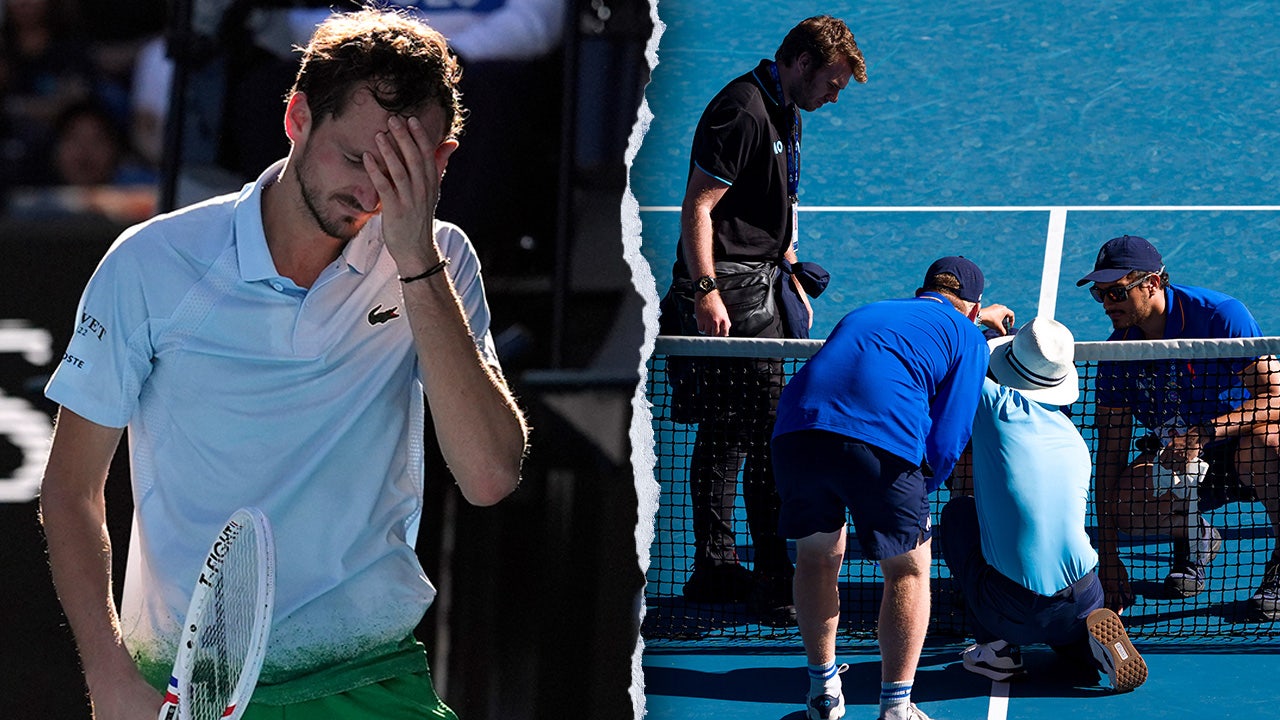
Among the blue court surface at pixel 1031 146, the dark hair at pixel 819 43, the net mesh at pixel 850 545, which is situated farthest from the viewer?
the blue court surface at pixel 1031 146

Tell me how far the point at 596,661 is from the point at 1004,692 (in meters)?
2.22

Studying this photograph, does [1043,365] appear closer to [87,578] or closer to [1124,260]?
[1124,260]

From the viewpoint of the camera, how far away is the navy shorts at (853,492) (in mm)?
4555

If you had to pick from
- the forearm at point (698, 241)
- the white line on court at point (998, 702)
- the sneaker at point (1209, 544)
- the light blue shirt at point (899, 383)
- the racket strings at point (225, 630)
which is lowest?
the white line on court at point (998, 702)

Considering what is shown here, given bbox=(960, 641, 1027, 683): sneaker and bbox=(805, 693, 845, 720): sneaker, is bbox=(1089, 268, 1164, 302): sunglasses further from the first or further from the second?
bbox=(805, 693, 845, 720): sneaker

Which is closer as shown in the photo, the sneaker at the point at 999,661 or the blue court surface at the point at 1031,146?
the sneaker at the point at 999,661

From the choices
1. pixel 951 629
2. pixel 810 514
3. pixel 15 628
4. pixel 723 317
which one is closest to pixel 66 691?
pixel 15 628

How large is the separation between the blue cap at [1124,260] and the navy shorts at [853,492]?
1751mm

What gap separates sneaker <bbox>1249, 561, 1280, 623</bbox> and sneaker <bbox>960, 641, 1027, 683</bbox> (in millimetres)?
1059

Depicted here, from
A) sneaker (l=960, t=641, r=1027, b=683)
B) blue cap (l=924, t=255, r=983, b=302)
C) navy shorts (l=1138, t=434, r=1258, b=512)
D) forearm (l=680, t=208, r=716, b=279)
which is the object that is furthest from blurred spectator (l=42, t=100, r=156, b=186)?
navy shorts (l=1138, t=434, r=1258, b=512)

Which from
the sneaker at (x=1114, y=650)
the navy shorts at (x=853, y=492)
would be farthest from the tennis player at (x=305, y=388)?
the sneaker at (x=1114, y=650)

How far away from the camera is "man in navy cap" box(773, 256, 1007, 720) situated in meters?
4.58

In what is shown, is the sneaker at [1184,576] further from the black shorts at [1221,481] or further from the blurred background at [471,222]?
the blurred background at [471,222]

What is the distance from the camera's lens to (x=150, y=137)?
3.17m
